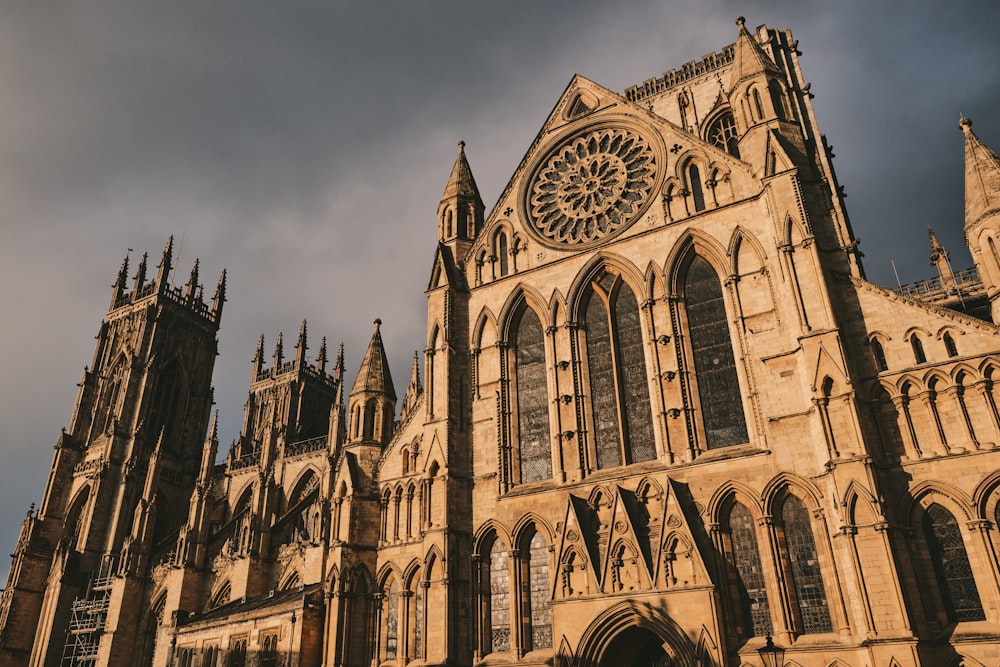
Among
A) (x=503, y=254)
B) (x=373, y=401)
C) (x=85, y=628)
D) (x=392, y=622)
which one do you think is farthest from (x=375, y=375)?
(x=85, y=628)

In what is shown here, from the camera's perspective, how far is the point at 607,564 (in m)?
18.2

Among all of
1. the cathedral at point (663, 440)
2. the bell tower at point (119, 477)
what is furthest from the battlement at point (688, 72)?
the bell tower at point (119, 477)

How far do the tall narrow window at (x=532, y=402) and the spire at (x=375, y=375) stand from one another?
5.52 m

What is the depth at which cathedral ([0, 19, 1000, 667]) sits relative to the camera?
52.1 feet

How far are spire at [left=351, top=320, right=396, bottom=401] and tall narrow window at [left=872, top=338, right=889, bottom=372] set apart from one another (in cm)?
1569

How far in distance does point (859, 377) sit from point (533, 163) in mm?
13475

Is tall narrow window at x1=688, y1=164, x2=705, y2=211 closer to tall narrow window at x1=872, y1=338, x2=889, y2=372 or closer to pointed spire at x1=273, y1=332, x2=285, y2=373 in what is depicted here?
tall narrow window at x1=872, y1=338, x2=889, y2=372

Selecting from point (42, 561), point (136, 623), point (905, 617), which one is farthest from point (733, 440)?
point (42, 561)

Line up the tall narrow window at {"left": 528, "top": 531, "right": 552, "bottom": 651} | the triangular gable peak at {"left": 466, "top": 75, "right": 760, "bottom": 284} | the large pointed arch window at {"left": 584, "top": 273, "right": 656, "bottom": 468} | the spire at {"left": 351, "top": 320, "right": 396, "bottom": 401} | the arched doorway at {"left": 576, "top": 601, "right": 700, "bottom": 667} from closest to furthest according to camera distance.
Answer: the arched doorway at {"left": 576, "top": 601, "right": 700, "bottom": 667}
the tall narrow window at {"left": 528, "top": 531, "right": 552, "bottom": 651}
the large pointed arch window at {"left": 584, "top": 273, "right": 656, "bottom": 468}
the triangular gable peak at {"left": 466, "top": 75, "right": 760, "bottom": 284}
the spire at {"left": 351, "top": 320, "right": 396, "bottom": 401}

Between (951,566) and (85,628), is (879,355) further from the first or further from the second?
(85,628)

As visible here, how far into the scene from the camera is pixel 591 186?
24.8 meters

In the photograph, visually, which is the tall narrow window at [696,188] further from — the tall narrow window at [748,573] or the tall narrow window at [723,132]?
the tall narrow window at [723,132]

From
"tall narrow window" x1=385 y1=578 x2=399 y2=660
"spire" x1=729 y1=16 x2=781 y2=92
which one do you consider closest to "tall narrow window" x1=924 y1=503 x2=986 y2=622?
"spire" x1=729 y1=16 x2=781 y2=92

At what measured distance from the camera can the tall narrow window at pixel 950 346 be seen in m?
16.9
